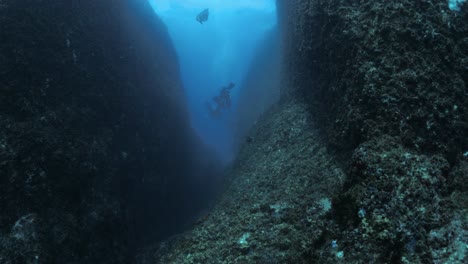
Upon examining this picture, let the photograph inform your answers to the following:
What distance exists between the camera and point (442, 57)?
15.6 ft

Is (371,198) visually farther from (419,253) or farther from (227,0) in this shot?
(227,0)

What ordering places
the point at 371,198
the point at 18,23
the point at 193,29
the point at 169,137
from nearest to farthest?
1. the point at 371,198
2. the point at 18,23
3. the point at 169,137
4. the point at 193,29

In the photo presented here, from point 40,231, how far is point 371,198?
19.1ft

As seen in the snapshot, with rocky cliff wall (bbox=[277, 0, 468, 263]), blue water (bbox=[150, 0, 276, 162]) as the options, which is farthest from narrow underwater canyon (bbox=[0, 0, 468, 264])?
blue water (bbox=[150, 0, 276, 162])

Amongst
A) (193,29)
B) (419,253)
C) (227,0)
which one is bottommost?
(419,253)

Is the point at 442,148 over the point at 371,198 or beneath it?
over

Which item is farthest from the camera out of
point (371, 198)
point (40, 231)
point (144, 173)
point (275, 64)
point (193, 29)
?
point (193, 29)

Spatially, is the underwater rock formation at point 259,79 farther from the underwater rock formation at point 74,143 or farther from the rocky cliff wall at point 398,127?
the rocky cliff wall at point 398,127

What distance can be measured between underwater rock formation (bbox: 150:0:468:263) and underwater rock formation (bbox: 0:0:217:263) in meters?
1.92

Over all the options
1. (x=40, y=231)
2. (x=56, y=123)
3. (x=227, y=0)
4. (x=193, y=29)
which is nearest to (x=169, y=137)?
(x=56, y=123)

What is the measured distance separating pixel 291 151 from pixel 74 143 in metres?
5.41

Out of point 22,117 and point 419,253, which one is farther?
point 22,117

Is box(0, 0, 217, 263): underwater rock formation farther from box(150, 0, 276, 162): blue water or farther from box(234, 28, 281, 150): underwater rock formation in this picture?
box(150, 0, 276, 162): blue water

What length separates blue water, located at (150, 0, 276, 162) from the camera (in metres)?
45.1
